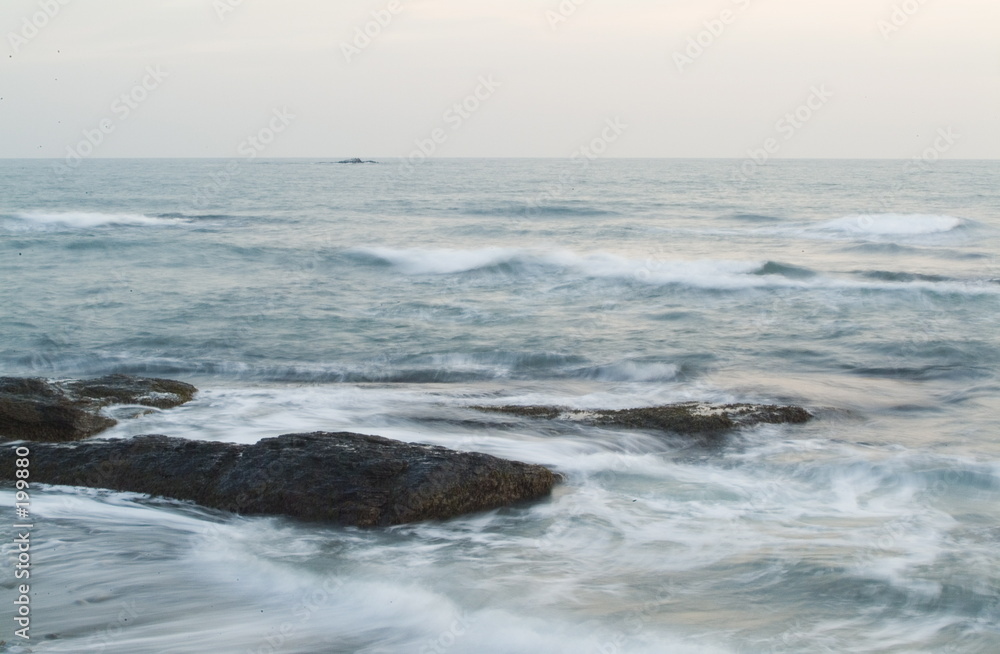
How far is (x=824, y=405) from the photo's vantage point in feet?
34.1

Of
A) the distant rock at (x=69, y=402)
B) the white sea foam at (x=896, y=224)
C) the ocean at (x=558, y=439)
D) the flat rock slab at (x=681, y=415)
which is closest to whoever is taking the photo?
the ocean at (x=558, y=439)

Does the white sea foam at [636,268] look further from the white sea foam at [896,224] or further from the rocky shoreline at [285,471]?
the rocky shoreline at [285,471]

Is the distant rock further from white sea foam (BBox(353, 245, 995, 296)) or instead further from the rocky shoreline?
white sea foam (BBox(353, 245, 995, 296))

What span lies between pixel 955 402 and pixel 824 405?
1777mm

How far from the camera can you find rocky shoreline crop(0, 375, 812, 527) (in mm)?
6707

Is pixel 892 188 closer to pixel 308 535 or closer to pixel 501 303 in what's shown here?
pixel 501 303

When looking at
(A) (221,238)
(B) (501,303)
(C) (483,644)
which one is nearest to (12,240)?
(A) (221,238)

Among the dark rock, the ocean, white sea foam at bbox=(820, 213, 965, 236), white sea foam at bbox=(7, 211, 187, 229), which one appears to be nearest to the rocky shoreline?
the dark rock

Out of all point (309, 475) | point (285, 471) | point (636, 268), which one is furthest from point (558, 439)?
point (636, 268)

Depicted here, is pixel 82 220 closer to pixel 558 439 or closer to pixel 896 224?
pixel 896 224

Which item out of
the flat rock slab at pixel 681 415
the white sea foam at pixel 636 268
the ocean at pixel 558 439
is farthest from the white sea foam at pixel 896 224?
the flat rock slab at pixel 681 415

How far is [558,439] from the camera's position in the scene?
8.81 metres

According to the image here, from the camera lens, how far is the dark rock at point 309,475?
22.0 feet

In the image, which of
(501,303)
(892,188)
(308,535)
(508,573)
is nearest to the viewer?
(508,573)
